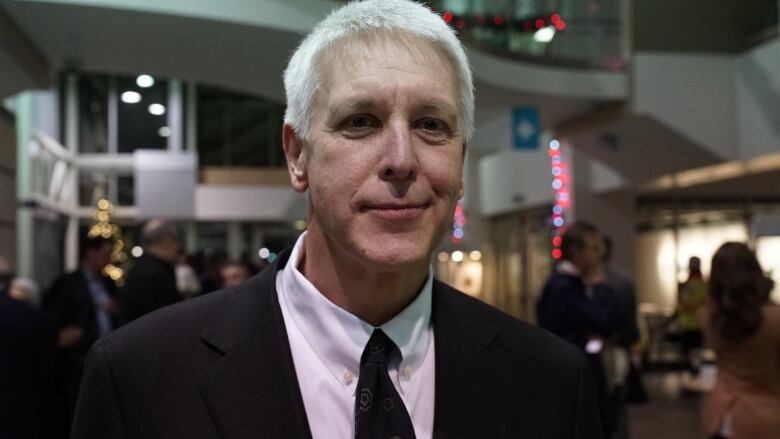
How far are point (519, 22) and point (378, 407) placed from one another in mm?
10316

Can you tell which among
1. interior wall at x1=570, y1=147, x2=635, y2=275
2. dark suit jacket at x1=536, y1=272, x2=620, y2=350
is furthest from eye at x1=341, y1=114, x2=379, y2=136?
interior wall at x1=570, y1=147, x2=635, y2=275

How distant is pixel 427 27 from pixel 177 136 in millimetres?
17441

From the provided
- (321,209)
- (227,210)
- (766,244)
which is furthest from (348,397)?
(227,210)

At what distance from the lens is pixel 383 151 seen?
1.19m

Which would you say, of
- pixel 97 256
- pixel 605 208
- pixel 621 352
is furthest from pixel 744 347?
pixel 605 208

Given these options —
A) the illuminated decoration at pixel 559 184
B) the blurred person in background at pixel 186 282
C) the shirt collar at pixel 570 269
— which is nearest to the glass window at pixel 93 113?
the illuminated decoration at pixel 559 184

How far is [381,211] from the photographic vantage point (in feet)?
3.90

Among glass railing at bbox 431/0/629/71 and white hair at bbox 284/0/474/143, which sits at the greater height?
glass railing at bbox 431/0/629/71

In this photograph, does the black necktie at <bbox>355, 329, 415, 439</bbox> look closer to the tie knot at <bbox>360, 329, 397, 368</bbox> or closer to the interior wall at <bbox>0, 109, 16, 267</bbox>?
the tie knot at <bbox>360, 329, 397, 368</bbox>

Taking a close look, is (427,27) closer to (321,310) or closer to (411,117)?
(411,117)

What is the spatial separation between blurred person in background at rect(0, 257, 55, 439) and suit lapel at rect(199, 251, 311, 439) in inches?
128

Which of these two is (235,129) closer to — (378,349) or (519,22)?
(519,22)

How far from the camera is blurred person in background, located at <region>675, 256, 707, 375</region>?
8.79 meters

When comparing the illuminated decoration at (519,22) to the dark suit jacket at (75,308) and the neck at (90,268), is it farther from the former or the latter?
the dark suit jacket at (75,308)
